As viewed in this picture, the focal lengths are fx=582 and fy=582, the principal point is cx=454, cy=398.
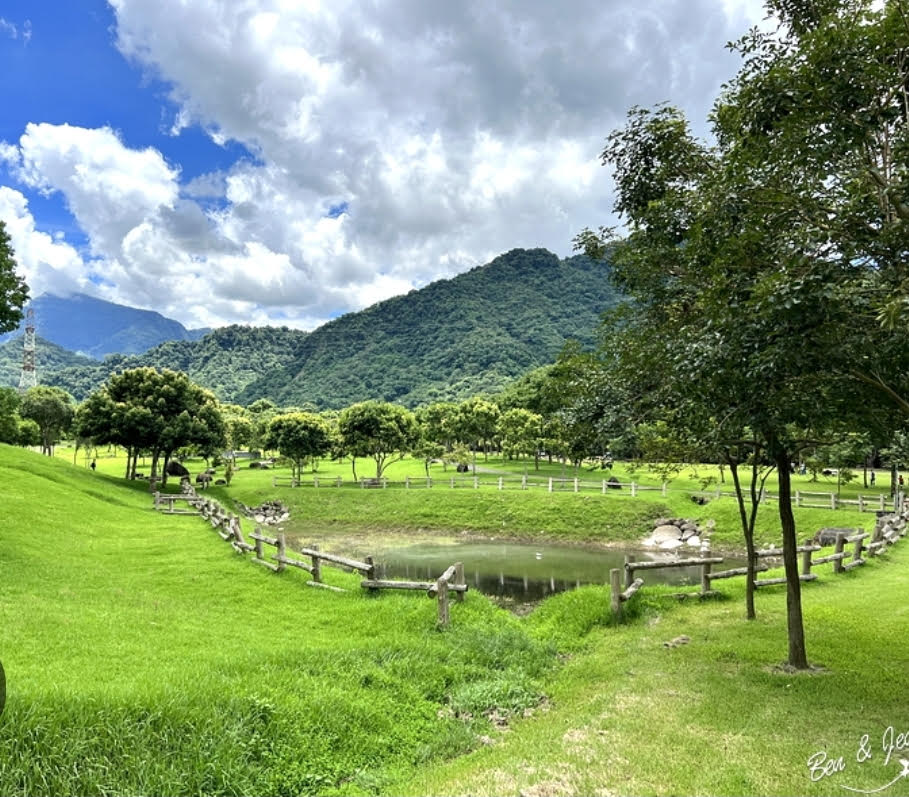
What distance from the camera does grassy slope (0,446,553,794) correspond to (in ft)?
19.8

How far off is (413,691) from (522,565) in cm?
1822

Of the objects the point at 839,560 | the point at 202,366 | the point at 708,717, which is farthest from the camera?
the point at 202,366

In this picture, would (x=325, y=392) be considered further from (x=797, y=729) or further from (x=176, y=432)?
(x=797, y=729)

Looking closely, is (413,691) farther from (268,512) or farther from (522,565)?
(268,512)

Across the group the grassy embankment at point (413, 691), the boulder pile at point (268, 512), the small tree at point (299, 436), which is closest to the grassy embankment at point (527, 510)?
the boulder pile at point (268, 512)

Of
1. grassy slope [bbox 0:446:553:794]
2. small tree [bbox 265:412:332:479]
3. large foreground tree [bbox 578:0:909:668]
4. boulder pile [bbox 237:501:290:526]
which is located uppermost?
large foreground tree [bbox 578:0:909:668]

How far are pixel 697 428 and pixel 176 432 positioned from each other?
1514 inches

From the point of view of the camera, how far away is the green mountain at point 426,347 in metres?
141

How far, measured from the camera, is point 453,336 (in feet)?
524

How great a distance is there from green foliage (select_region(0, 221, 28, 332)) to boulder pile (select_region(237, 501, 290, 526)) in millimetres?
23298

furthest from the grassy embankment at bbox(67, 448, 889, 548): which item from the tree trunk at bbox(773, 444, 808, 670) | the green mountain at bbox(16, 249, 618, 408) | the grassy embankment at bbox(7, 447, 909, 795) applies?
the green mountain at bbox(16, 249, 618, 408)

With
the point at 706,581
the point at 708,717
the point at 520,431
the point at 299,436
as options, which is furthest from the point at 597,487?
the point at 708,717

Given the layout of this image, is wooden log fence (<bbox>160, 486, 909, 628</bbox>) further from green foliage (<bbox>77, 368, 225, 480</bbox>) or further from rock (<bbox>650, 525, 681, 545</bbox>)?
green foliage (<bbox>77, 368, 225, 480</bbox>)

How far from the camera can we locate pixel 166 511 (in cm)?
3178
